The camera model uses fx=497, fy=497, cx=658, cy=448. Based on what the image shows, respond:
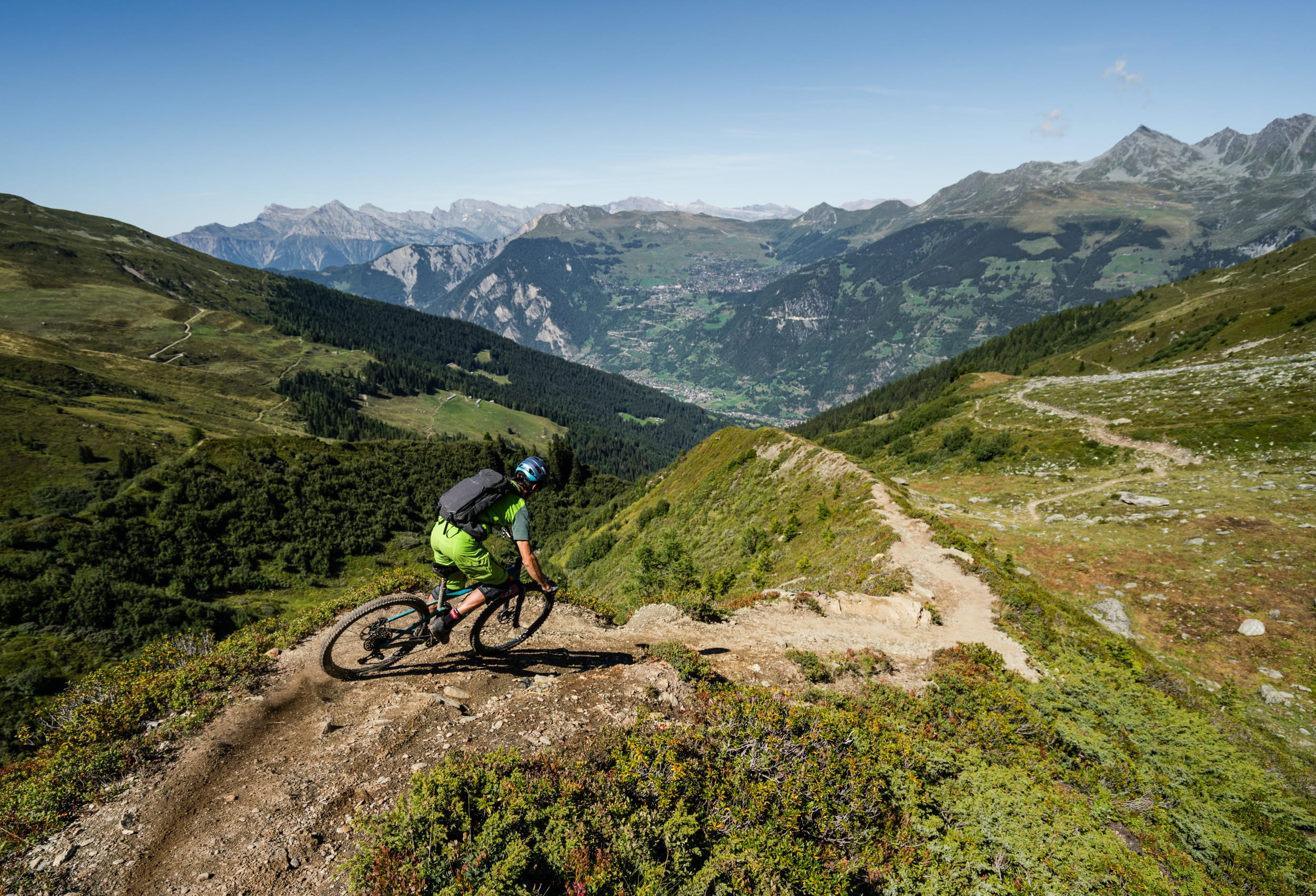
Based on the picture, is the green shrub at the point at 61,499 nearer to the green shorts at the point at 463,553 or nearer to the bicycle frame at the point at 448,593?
the bicycle frame at the point at 448,593

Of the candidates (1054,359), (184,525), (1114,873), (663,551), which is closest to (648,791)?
(1114,873)

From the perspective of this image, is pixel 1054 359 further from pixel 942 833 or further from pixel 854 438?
pixel 942 833

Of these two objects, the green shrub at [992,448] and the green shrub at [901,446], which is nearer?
the green shrub at [992,448]

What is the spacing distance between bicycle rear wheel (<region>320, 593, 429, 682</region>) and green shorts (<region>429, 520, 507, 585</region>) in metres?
1.27

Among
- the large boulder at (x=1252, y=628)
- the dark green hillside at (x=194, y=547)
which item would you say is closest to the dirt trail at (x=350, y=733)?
the large boulder at (x=1252, y=628)

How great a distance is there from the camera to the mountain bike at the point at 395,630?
11000 millimetres

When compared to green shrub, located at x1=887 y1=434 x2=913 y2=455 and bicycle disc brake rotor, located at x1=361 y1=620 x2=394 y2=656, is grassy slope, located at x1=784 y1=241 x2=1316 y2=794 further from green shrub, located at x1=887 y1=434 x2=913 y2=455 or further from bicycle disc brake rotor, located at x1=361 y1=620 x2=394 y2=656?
bicycle disc brake rotor, located at x1=361 y1=620 x2=394 y2=656

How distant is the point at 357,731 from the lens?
31.4ft

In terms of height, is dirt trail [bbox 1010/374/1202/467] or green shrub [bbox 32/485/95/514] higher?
dirt trail [bbox 1010/374/1202/467]

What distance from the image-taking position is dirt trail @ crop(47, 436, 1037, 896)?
6664 mm

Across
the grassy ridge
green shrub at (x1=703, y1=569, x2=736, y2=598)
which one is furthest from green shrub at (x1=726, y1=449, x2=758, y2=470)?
the grassy ridge

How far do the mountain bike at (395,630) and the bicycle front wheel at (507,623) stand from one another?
0.03m

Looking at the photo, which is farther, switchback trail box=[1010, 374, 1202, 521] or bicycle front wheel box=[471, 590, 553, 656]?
switchback trail box=[1010, 374, 1202, 521]

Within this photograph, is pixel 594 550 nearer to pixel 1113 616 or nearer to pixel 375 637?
pixel 1113 616
